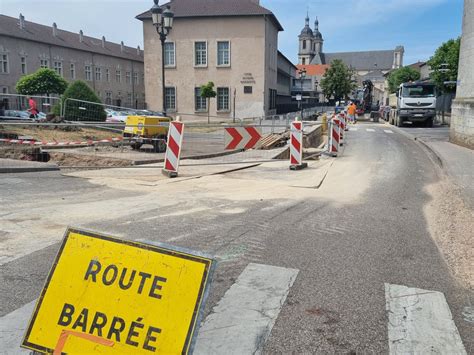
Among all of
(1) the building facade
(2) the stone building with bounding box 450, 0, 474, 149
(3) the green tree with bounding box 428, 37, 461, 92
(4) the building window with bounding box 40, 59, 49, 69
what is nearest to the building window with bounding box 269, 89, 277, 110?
(1) the building facade

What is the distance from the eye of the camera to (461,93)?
17.6 meters

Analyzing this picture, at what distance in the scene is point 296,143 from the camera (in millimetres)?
11844

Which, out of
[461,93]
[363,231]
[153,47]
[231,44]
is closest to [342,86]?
[231,44]

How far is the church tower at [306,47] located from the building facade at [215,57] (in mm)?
113420

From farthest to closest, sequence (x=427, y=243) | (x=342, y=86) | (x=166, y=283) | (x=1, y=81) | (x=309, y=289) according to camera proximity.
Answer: (x=342, y=86)
(x=1, y=81)
(x=427, y=243)
(x=309, y=289)
(x=166, y=283)

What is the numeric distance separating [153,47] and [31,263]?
50.3m

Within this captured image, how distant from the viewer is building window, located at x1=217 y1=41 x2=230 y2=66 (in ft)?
169

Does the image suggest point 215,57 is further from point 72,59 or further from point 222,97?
point 72,59

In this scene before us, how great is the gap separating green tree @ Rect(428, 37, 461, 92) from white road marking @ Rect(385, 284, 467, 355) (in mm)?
36736

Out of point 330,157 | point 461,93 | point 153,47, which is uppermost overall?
point 153,47

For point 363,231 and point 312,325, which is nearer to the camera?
point 312,325

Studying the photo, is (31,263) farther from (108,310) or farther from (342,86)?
(342,86)

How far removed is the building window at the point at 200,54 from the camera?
169 ft

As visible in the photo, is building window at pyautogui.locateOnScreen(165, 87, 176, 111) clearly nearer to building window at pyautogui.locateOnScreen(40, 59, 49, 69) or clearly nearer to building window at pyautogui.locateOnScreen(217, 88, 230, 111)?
building window at pyautogui.locateOnScreen(217, 88, 230, 111)
